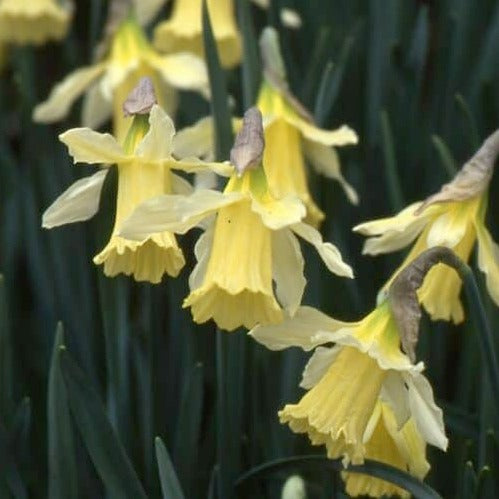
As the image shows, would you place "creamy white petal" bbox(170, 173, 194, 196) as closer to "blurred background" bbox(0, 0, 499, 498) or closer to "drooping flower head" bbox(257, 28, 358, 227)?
"blurred background" bbox(0, 0, 499, 498)

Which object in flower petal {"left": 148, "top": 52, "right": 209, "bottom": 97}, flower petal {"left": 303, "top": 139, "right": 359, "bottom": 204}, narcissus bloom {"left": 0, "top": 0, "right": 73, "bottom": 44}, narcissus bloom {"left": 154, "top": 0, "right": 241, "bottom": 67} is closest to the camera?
flower petal {"left": 303, "top": 139, "right": 359, "bottom": 204}

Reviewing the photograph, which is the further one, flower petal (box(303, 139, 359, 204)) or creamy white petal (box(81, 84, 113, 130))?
creamy white petal (box(81, 84, 113, 130))

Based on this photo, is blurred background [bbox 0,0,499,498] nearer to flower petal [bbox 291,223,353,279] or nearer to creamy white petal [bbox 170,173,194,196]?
creamy white petal [bbox 170,173,194,196]

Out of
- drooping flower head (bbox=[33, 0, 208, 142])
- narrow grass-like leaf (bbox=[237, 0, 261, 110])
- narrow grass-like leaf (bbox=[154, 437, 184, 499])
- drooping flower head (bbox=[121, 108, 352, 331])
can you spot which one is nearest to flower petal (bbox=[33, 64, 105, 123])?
drooping flower head (bbox=[33, 0, 208, 142])

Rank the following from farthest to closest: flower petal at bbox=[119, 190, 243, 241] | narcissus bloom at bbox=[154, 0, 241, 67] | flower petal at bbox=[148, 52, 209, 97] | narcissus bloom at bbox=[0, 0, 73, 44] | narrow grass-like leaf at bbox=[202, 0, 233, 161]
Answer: narcissus bloom at bbox=[0, 0, 73, 44], narcissus bloom at bbox=[154, 0, 241, 67], flower petal at bbox=[148, 52, 209, 97], narrow grass-like leaf at bbox=[202, 0, 233, 161], flower petal at bbox=[119, 190, 243, 241]

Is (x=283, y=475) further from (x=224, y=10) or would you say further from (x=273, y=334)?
(x=224, y=10)

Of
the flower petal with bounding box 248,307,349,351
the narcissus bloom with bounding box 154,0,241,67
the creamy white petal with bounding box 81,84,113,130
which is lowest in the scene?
the flower petal with bounding box 248,307,349,351

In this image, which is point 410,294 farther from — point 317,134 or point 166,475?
point 317,134

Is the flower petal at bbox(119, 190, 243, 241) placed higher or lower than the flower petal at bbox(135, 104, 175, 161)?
lower

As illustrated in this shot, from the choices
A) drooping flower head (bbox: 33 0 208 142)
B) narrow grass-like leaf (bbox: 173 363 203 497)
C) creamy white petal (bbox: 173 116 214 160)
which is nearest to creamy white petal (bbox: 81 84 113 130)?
drooping flower head (bbox: 33 0 208 142)
